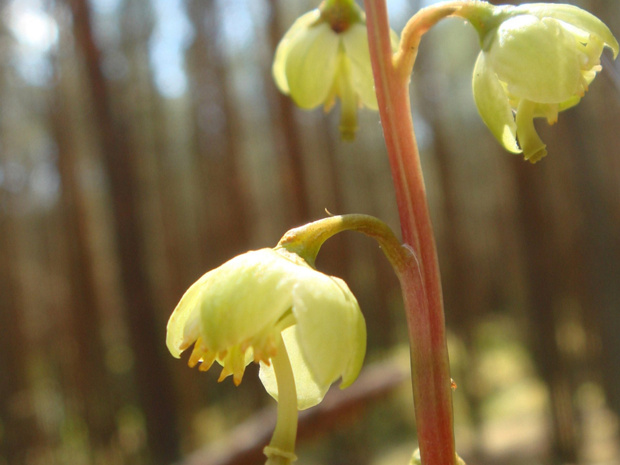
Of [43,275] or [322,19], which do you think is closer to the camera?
[322,19]

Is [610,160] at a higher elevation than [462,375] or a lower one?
higher

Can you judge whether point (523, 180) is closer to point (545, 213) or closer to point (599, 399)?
point (545, 213)

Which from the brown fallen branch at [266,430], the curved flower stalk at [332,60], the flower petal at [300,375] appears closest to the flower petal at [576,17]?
the curved flower stalk at [332,60]

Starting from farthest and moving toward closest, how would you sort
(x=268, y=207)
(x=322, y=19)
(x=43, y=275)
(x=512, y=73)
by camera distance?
(x=268, y=207) < (x=43, y=275) < (x=322, y=19) < (x=512, y=73)

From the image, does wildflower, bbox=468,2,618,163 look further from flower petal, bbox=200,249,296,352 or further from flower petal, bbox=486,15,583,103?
flower petal, bbox=200,249,296,352

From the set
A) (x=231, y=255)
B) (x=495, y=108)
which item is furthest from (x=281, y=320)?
(x=231, y=255)

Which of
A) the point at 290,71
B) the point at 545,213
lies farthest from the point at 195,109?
the point at 290,71
